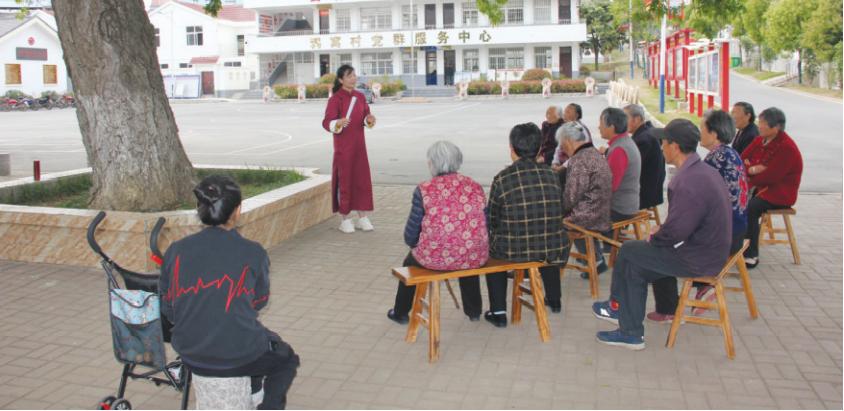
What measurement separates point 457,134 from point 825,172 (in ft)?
35.6

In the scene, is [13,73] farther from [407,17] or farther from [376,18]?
[407,17]

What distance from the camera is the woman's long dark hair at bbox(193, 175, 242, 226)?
344cm

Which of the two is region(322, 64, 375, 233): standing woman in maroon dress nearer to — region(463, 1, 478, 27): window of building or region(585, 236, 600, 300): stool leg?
region(585, 236, 600, 300): stool leg

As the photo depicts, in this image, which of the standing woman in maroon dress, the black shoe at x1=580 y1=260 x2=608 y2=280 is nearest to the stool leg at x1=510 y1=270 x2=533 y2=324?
the black shoe at x1=580 y1=260 x2=608 y2=280

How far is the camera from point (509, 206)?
5520mm

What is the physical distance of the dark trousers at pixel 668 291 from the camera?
18.9ft

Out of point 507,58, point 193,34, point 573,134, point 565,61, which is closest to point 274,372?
point 573,134

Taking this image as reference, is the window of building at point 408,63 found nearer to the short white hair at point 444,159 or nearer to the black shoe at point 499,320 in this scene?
the black shoe at point 499,320

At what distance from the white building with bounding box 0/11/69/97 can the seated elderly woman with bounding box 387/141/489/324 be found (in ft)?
166

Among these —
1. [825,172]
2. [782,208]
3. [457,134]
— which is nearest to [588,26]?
[457,134]

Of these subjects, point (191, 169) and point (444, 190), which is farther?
point (191, 169)

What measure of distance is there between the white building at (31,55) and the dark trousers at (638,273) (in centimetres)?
5135

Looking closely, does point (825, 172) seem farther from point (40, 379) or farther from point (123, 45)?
point (40, 379)

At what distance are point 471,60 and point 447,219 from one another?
2138 inches
